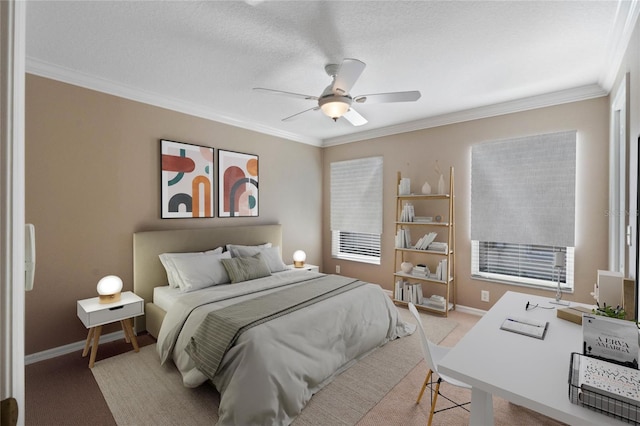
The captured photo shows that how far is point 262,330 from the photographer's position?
84.7 inches

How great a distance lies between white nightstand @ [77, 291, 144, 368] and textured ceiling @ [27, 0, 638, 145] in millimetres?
2133

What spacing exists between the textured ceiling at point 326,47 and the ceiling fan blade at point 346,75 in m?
0.27

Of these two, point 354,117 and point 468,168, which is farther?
point 468,168

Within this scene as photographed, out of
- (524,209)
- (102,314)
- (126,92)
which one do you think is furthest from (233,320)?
(524,209)

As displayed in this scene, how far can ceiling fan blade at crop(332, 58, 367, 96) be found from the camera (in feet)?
6.92

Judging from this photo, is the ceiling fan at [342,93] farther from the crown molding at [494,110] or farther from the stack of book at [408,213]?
the stack of book at [408,213]

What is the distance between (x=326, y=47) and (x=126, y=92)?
228cm

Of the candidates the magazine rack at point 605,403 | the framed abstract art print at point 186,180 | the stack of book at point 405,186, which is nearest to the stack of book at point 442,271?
the stack of book at point 405,186

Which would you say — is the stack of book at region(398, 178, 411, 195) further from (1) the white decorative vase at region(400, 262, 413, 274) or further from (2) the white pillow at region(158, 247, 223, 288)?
(2) the white pillow at region(158, 247, 223, 288)

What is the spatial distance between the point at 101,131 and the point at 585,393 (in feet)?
13.3

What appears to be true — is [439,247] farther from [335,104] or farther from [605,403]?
[605,403]

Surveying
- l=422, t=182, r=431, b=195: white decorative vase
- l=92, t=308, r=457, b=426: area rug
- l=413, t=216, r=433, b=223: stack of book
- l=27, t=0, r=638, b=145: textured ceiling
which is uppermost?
l=27, t=0, r=638, b=145: textured ceiling

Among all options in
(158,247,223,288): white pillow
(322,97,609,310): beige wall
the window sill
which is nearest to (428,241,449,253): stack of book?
(322,97,609,310): beige wall

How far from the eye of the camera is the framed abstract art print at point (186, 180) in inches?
139
